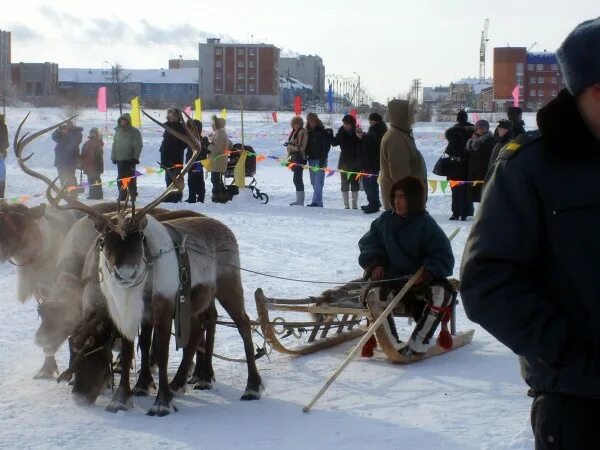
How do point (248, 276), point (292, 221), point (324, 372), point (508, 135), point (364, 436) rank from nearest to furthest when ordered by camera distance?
point (364, 436), point (324, 372), point (248, 276), point (508, 135), point (292, 221)

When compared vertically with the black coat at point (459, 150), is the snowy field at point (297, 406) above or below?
below

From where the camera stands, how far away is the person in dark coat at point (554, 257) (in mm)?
2279

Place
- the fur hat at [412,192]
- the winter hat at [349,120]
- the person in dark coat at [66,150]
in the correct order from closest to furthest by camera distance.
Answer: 1. the fur hat at [412,192]
2. the winter hat at [349,120]
3. the person in dark coat at [66,150]

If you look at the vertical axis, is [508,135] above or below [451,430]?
above

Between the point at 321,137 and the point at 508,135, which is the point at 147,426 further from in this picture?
the point at 321,137

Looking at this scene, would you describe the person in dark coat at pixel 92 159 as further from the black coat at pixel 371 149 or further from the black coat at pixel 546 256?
the black coat at pixel 546 256

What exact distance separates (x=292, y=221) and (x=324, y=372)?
28.8 feet

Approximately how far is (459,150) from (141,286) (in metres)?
10.4

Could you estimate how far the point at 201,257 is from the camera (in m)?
6.10

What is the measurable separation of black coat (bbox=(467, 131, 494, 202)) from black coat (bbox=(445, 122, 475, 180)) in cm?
36

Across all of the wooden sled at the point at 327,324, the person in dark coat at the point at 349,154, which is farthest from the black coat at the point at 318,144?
the wooden sled at the point at 327,324

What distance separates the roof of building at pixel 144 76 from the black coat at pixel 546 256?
320ft

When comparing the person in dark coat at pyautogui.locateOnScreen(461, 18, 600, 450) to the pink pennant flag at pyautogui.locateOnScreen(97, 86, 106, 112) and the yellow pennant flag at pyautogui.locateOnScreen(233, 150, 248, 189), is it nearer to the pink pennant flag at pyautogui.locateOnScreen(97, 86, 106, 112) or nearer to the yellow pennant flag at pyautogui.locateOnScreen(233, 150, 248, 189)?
the yellow pennant flag at pyautogui.locateOnScreen(233, 150, 248, 189)

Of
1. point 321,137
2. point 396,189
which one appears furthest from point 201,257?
point 321,137
